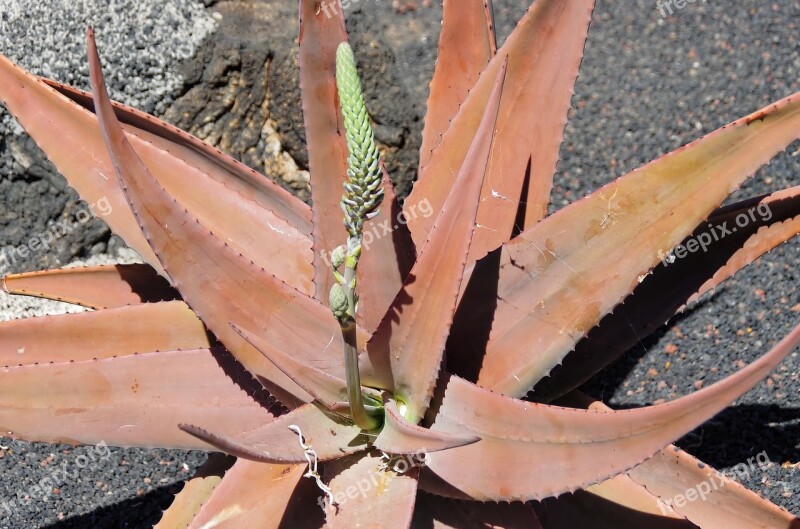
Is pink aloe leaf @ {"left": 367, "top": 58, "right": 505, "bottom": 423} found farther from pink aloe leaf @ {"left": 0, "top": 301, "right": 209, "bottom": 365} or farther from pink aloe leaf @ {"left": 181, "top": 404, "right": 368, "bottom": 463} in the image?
pink aloe leaf @ {"left": 0, "top": 301, "right": 209, "bottom": 365}

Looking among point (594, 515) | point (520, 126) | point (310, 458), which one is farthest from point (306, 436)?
point (520, 126)

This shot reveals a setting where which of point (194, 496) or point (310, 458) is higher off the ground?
point (310, 458)

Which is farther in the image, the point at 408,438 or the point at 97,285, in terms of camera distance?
the point at 97,285

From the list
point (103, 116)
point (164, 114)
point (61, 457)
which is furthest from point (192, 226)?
point (61, 457)

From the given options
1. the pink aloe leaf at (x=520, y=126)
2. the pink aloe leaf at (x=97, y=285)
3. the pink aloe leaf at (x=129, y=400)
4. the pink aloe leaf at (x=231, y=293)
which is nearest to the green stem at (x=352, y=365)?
the pink aloe leaf at (x=231, y=293)

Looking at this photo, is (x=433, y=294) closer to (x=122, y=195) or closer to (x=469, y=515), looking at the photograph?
(x=469, y=515)
